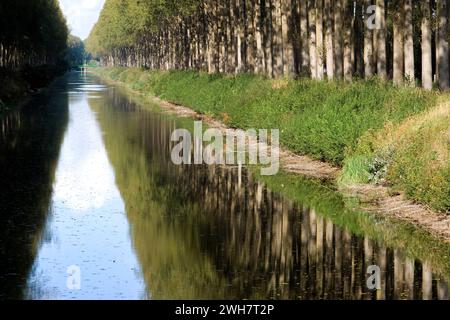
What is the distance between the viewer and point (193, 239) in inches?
547

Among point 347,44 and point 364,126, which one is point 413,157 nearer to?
point 364,126

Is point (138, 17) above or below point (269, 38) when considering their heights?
above

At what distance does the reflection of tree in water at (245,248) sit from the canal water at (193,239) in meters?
0.02

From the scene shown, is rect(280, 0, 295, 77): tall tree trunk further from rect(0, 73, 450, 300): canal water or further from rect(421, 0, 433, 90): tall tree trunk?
rect(0, 73, 450, 300): canal water

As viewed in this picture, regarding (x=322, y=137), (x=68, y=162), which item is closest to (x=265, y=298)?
(x=322, y=137)

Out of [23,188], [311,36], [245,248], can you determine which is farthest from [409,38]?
[245,248]

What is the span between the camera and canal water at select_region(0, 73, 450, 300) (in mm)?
10867

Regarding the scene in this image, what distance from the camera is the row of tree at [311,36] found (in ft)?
107

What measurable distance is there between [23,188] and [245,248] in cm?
811

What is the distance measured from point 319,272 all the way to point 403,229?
11.9 ft

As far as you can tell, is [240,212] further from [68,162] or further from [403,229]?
[68,162]

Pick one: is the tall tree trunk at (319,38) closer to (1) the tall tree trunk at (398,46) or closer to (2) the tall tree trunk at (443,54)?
(1) the tall tree trunk at (398,46)

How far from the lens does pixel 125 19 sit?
126 m

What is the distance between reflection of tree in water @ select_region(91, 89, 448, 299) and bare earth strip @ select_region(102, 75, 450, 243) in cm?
134
